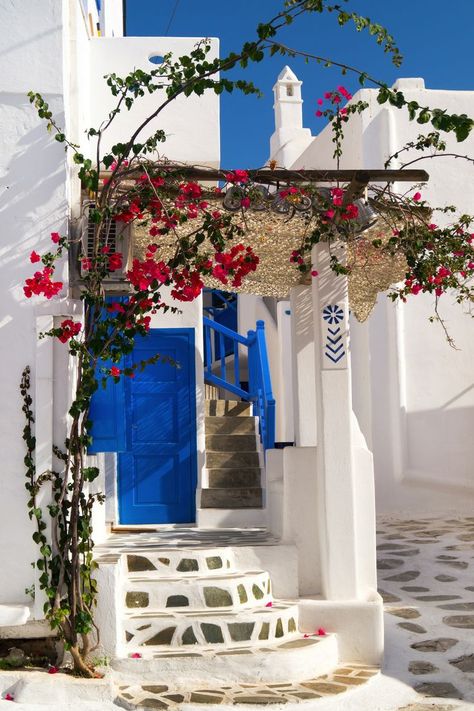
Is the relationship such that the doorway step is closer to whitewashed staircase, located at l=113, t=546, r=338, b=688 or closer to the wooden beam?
whitewashed staircase, located at l=113, t=546, r=338, b=688

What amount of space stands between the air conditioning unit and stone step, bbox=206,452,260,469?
4485 mm

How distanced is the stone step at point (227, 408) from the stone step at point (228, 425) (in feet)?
1.26

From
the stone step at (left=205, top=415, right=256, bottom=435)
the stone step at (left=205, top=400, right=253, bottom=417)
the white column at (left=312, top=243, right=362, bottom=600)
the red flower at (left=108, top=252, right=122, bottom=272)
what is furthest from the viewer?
the stone step at (left=205, top=400, right=253, bottom=417)

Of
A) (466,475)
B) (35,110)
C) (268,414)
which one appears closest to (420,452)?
(466,475)

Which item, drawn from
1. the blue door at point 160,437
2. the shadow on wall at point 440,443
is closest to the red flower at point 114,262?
the blue door at point 160,437

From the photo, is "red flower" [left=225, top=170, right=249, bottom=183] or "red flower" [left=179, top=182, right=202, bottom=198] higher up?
"red flower" [left=225, top=170, right=249, bottom=183]

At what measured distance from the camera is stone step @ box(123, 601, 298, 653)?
6.01 metres

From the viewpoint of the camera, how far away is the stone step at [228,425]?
35.3 ft

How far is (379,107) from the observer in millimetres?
14164

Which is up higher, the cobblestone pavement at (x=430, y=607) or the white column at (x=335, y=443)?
the white column at (x=335, y=443)

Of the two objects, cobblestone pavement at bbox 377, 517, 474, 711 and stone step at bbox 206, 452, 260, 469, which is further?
stone step at bbox 206, 452, 260, 469

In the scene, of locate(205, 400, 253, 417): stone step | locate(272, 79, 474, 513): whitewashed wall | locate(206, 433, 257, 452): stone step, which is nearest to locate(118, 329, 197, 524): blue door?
locate(206, 433, 257, 452): stone step

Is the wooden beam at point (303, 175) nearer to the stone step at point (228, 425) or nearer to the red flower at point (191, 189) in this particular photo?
the red flower at point (191, 189)

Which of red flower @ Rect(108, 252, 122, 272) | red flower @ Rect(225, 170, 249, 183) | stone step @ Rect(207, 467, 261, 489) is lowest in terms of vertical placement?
stone step @ Rect(207, 467, 261, 489)
